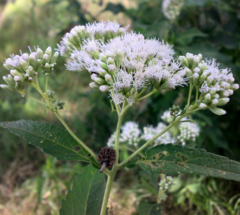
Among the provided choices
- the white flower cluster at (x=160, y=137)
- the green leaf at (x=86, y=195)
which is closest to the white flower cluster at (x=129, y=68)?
the green leaf at (x=86, y=195)

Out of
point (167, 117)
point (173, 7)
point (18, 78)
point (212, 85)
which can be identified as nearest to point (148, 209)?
point (167, 117)

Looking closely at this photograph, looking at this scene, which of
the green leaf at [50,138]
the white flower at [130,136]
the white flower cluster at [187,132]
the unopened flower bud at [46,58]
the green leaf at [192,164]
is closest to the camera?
the green leaf at [192,164]

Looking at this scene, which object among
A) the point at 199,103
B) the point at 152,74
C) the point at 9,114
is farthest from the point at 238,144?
the point at 9,114

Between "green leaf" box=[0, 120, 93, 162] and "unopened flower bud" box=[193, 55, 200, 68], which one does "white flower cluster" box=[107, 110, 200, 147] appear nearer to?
"unopened flower bud" box=[193, 55, 200, 68]

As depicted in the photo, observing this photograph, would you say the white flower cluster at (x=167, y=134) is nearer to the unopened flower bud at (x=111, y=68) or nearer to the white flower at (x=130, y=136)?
the white flower at (x=130, y=136)

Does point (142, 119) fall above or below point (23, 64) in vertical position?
above

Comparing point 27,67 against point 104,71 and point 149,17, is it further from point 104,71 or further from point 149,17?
point 149,17

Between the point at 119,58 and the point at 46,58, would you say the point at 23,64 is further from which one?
the point at 119,58
